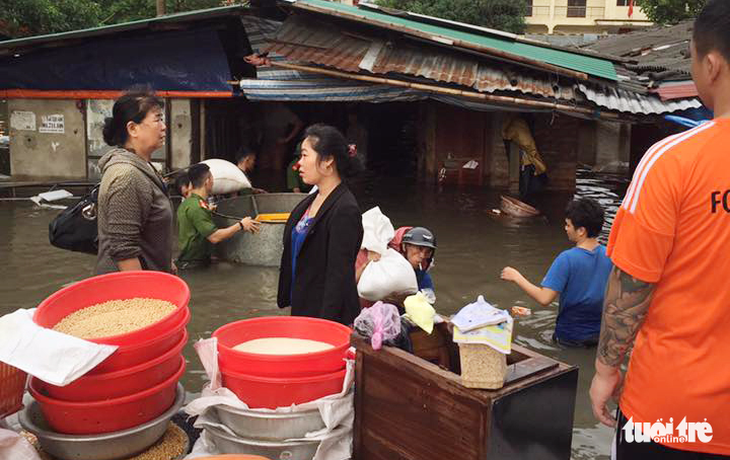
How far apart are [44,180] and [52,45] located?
9.85ft

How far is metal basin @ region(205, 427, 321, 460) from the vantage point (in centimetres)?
263

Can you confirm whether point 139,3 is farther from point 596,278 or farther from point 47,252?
point 596,278

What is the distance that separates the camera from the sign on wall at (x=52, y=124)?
13.3 m

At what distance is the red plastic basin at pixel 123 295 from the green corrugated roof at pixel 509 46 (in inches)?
284

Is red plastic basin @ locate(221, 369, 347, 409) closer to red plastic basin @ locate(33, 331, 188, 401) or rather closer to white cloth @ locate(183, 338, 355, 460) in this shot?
white cloth @ locate(183, 338, 355, 460)

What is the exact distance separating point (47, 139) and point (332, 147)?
1180 cm

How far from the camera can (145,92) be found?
11.5 ft

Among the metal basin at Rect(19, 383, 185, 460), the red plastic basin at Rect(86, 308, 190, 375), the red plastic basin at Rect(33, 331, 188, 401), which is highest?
the red plastic basin at Rect(86, 308, 190, 375)

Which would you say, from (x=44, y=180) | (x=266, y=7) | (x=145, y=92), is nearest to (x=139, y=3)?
(x=44, y=180)

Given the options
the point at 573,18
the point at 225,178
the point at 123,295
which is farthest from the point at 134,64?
the point at 573,18

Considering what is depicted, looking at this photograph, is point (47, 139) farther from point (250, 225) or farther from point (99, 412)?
point (99, 412)

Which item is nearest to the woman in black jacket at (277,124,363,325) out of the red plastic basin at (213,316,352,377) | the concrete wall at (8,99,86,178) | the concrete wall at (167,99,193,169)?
the red plastic basin at (213,316,352,377)

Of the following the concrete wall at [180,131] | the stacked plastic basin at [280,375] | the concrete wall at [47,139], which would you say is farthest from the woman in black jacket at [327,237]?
the concrete wall at [47,139]

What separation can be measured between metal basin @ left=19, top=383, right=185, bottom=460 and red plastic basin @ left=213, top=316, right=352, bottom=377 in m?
0.36
